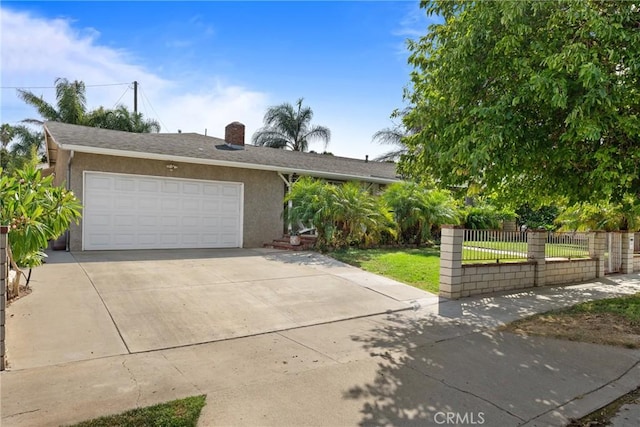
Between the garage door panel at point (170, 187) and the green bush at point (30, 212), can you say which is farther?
the garage door panel at point (170, 187)

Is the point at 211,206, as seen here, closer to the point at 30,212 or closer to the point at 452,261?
the point at 30,212

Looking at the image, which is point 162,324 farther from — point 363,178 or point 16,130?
point 16,130

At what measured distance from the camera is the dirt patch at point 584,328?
556 centimetres

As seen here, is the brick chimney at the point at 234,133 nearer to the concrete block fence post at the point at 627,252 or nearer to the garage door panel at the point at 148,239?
the garage door panel at the point at 148,239

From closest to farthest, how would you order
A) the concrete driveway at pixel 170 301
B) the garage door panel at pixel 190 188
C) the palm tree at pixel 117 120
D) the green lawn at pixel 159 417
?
the green lawn at pixel 159 417, the concrete driveway at pixel 170 301, the garage door panel at pixel 190 188, the palm tree at pixel 117 120

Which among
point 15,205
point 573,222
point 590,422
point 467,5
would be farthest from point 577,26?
point 573,222

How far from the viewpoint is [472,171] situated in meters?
5.38

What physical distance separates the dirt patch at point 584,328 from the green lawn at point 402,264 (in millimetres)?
2160

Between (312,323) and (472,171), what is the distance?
125 inches

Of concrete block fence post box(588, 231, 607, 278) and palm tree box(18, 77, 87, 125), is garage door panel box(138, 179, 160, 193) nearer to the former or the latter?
concrete block fence post box(588, 231, 607, 278)

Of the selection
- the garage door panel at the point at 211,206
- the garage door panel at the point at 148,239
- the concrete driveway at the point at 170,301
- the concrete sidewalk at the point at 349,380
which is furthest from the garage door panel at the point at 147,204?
the concrete sidewalk at the point at 349,380

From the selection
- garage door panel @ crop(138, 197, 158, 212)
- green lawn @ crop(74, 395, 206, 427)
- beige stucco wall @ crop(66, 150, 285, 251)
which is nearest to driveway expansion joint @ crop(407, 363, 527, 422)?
green lawn @ crop(74, 395, 206, 427)

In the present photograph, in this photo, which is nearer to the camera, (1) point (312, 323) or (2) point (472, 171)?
(2) point (472, 171)

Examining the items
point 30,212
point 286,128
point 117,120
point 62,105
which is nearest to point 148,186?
point 30,212
